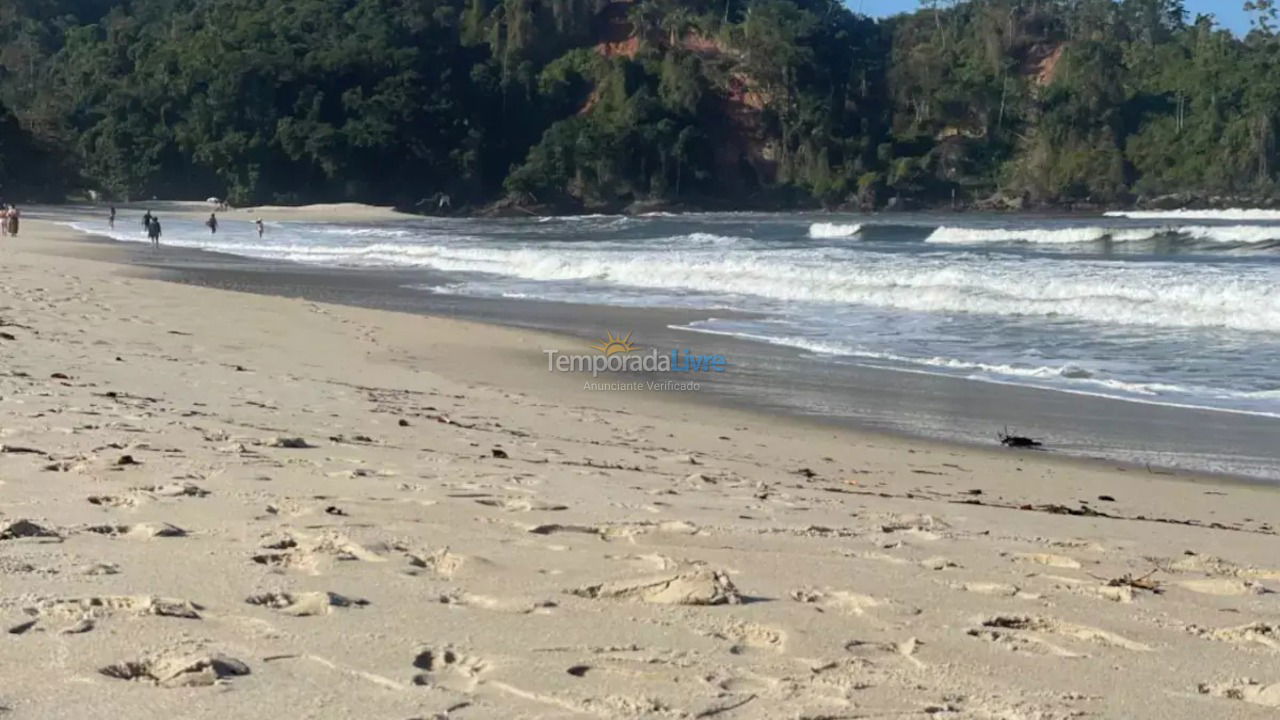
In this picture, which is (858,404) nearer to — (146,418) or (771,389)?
(771,389)

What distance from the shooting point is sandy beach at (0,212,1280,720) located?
292 centimetres

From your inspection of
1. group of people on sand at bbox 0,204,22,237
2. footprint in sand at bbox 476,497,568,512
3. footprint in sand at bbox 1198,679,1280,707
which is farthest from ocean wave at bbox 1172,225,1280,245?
footprint in sand at bbox 1198,679,1280,707

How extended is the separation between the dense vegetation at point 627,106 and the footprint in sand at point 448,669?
77.5m

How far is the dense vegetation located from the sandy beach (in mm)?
74418

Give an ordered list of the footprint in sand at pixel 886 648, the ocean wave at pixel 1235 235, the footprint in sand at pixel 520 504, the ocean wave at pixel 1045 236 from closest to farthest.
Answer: the footprint in sand at pixel 886 648, the footprint in sand at pixel 520 504, the ocean wave at pixel 1235 235, the ocean wave at pixel 1045 236

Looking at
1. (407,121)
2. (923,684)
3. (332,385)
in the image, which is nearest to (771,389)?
(332,385)

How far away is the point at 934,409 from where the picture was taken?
391 inches

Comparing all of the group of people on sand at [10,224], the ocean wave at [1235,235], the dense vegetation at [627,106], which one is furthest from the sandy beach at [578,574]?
the dense vegetation at [627,106]

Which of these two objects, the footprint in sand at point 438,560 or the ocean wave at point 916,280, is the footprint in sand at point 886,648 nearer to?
the footprint in sand at point 438,560

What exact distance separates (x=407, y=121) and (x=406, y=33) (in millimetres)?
9805

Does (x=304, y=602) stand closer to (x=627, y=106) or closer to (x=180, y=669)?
(x=180, y=669)

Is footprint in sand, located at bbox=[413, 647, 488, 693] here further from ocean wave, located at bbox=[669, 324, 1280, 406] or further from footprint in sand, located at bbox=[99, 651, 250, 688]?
ocean wave, located at bbox=[669, 324, 1280, 406]
